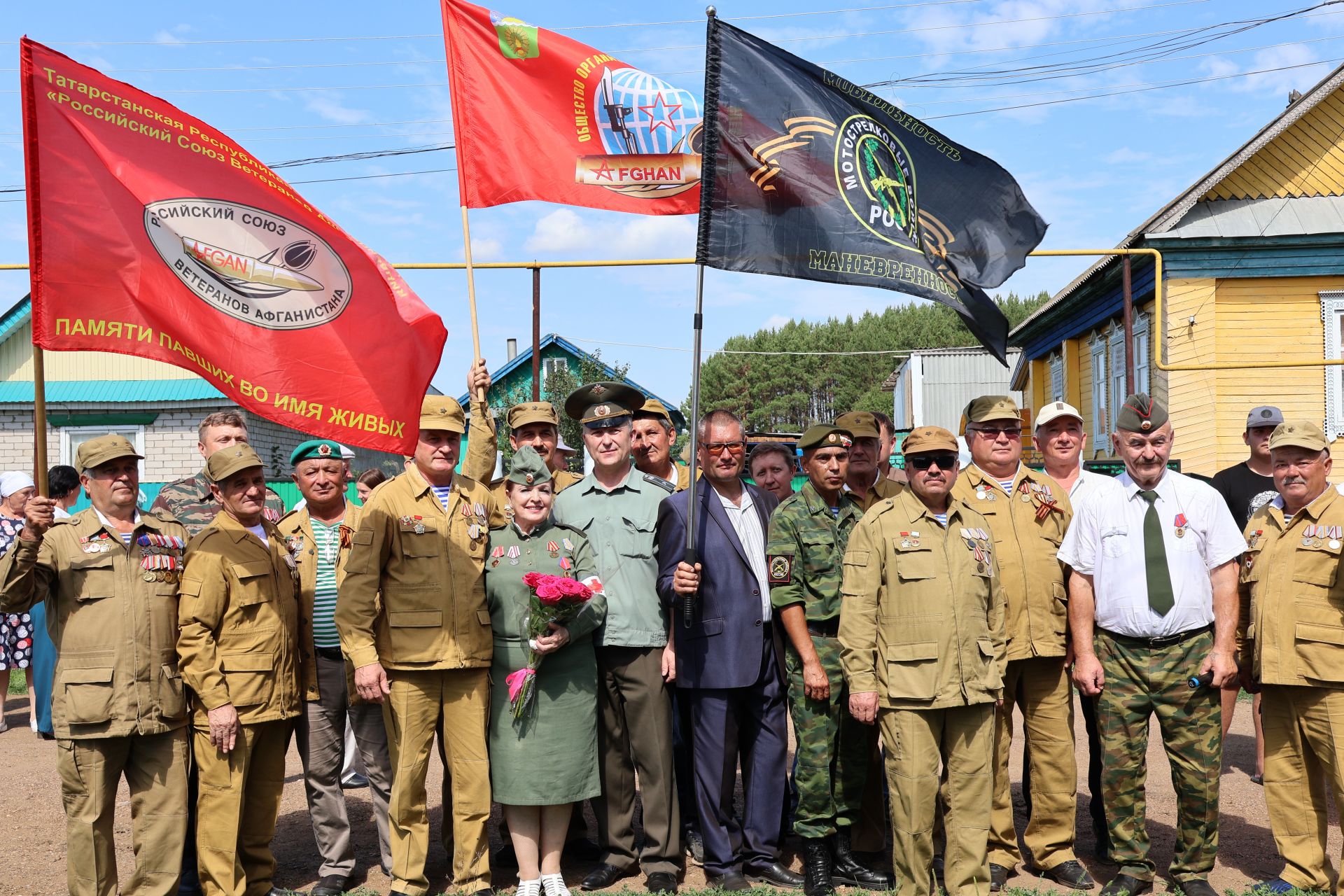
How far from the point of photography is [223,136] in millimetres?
4895

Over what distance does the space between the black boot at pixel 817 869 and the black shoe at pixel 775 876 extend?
0.05 metres

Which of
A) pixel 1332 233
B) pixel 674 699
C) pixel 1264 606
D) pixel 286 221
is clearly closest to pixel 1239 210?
pixel 1332 233

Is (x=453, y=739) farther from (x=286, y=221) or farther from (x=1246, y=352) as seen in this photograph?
(x=1246, y=352)

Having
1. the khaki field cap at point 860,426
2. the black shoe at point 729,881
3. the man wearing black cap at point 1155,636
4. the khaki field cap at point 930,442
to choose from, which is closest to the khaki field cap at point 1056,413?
the man wearing black cap at point 1155,636

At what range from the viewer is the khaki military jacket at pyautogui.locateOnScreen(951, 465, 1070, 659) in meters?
5.27

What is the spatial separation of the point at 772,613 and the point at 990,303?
189 centimetres

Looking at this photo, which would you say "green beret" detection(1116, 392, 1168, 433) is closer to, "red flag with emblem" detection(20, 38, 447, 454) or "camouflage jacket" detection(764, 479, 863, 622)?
"camouflage jacket" detection(764, 479, 863, 622)

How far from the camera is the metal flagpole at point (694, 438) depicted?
4812 mm

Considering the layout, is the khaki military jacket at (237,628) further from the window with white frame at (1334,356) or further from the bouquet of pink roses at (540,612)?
the window with white frame at (1334,356)

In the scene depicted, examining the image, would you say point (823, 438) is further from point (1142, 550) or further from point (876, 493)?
point (1142, 550)

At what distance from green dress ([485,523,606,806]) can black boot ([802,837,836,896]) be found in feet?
3.51

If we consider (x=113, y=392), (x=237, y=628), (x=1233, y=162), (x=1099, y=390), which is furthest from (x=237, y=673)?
(x=1099, y=390)

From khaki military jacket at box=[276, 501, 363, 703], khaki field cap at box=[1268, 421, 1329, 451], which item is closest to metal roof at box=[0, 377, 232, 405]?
khaki military jacket at box=[276, 501, 363, 703]

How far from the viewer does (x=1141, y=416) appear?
A: 5.22 metres
